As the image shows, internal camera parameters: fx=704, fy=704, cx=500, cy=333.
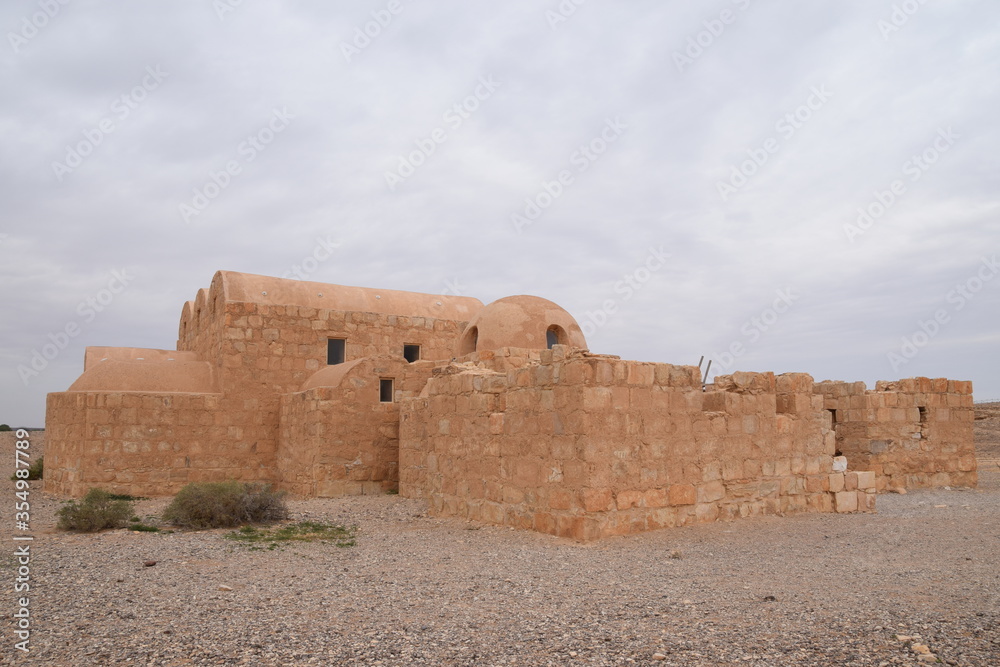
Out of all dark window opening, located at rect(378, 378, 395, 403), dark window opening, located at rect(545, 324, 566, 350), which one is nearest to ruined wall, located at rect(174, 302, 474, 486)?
dark window opening, located at rect(378, 378, 395, 403)

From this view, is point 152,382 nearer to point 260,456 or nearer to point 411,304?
point 260,456

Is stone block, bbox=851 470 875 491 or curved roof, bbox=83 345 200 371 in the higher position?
curved roof, bbox=83 345 200 371

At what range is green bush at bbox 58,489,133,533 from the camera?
→ 7.70m

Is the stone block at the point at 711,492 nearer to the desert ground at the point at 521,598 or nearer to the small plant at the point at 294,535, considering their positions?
the desert ground at the point at 521,598

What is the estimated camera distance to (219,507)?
26.2 feet

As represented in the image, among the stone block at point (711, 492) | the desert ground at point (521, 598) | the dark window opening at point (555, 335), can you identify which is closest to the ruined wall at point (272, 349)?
the dark window opening at point (555, 335)

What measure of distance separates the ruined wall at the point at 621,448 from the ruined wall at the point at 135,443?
235 inches

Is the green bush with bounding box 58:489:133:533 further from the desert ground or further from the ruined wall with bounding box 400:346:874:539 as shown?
the ruined wall with bounding box 400:346:874:539

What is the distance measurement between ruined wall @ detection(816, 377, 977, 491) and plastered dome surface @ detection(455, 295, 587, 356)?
186 inches

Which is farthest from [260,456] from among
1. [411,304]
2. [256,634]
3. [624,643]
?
[624,643]

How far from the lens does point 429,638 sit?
11.6ft

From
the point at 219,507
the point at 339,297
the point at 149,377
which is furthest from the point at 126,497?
the point at 339,297

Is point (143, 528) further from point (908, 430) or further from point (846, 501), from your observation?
point (908, 430)

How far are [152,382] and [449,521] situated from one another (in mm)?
7757
